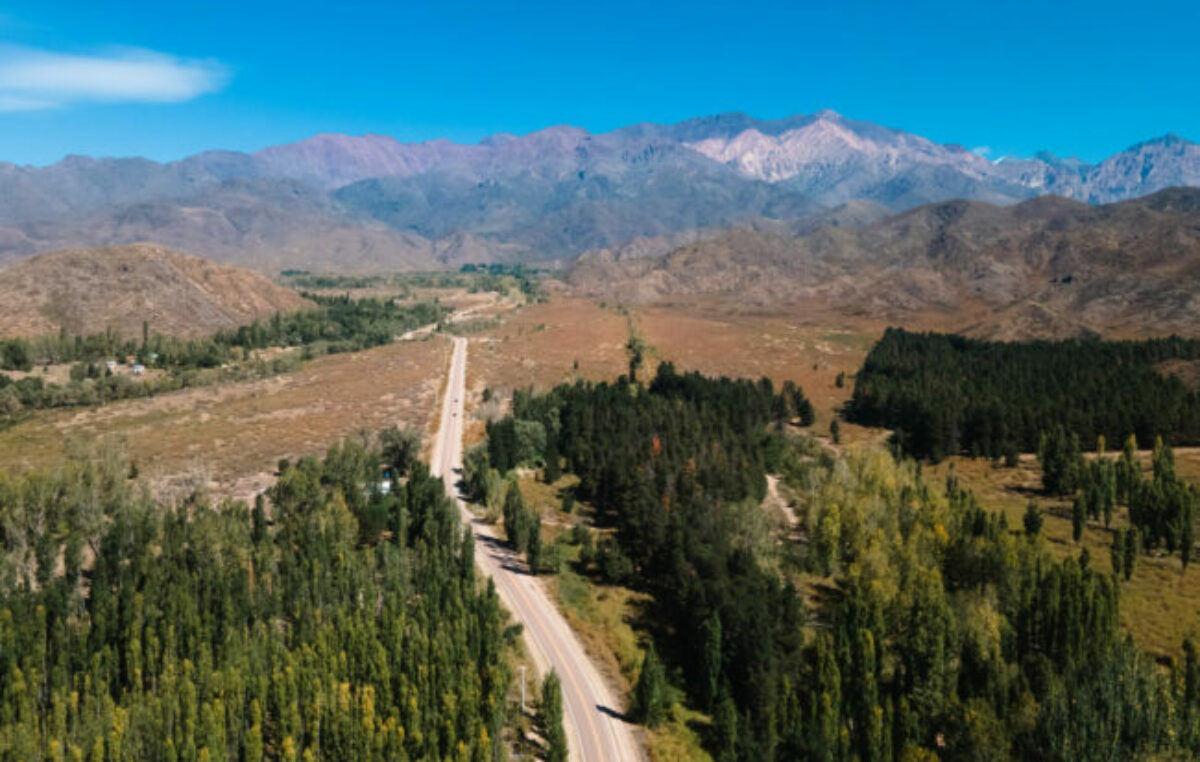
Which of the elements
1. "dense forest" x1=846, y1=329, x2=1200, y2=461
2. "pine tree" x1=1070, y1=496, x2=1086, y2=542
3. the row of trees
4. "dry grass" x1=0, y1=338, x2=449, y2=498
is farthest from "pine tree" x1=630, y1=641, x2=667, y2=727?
"dense forest" x1=846, y1=329, x2=1200, y2=461

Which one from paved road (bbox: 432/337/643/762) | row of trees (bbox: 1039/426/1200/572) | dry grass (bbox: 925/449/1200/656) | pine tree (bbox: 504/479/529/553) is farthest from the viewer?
row of trees (bbox: 1039/426/1200/572)

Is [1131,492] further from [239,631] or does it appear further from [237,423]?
[237,423]

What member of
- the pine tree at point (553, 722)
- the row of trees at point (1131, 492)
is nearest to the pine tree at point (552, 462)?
the pine tree at point (553, 722)

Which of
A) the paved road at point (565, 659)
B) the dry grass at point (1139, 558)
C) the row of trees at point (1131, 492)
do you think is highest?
the row of trees at point (1131, 492)

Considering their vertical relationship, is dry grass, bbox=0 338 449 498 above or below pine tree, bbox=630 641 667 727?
above

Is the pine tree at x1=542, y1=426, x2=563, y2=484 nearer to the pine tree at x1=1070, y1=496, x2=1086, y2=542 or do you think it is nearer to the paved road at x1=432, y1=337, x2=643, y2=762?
the paved road at x1=432, y1=337, x2=643, y2=762

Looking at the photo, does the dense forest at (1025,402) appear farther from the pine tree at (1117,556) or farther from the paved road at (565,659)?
the paved road at (565,659)
